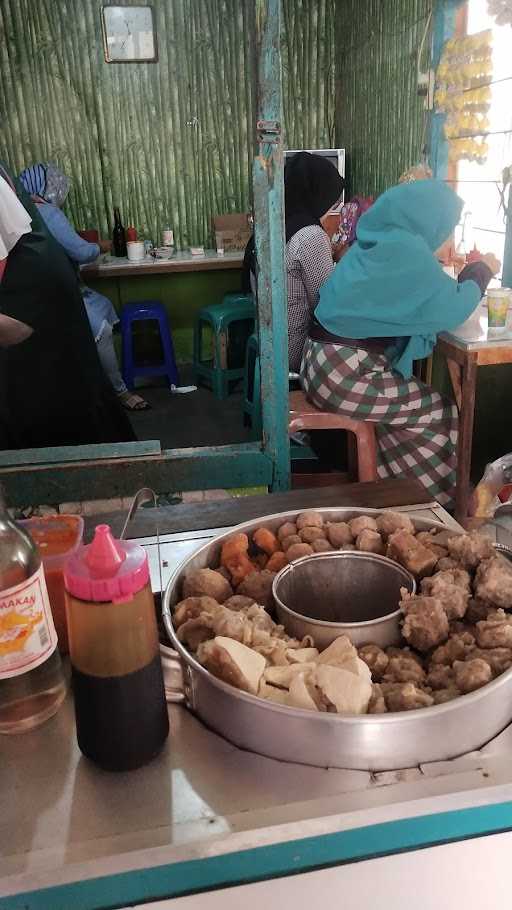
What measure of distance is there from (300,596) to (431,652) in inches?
10.3

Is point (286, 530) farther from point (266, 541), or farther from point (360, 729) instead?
point (360, 729)

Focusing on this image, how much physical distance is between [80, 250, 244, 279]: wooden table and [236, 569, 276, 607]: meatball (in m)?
4.67

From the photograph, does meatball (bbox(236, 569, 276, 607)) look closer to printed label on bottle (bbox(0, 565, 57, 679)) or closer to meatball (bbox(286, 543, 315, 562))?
meatball (bbox(286, 543, 315, 562))

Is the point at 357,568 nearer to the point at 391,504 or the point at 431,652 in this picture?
the point at 431,652

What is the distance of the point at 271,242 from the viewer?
1881 millimetres

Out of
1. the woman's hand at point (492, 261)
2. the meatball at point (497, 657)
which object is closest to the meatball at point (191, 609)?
the meatball at point (497, 657)

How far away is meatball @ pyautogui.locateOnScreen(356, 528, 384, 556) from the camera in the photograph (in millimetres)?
1241

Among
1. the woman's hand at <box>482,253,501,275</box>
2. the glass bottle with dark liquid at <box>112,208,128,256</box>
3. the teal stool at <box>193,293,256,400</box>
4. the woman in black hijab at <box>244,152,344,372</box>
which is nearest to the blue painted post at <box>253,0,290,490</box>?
the woman in black hijab at <box>244,152,344,372</box>

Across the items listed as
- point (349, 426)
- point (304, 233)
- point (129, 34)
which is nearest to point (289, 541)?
point (349, 426)

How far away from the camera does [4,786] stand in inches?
35.4

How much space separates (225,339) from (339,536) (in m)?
4.61

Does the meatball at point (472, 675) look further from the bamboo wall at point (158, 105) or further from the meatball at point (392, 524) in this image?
the bamboo wall at point (158, 105)

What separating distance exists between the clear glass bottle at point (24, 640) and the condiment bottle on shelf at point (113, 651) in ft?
0.28

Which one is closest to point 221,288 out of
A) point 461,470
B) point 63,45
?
point 63,45
